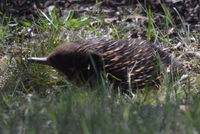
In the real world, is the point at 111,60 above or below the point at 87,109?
below

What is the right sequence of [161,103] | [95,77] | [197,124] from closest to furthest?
[197,124]
[161,103]
[95,77]

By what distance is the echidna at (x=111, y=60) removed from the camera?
5137 mm

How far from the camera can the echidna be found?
16.9 ft

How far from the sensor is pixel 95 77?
506 centimetres

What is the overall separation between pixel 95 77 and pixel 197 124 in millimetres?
2198

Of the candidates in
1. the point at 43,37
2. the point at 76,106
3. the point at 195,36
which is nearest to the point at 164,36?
the point at 195,36

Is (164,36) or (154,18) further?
(154,18)

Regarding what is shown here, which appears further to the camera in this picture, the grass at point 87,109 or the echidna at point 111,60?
the echidna at point 111,60

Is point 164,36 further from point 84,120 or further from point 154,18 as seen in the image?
point 84,120

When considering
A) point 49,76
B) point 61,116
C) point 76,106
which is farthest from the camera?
point 49,76

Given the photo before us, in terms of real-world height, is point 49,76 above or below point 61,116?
below

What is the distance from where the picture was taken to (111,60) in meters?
5.21

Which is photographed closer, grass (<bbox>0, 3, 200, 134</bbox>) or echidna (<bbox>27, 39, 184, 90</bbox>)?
grass (<bbox>0, 3, 200, 134</bbox>)

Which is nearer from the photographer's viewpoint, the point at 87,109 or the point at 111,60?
the point at 87,109
